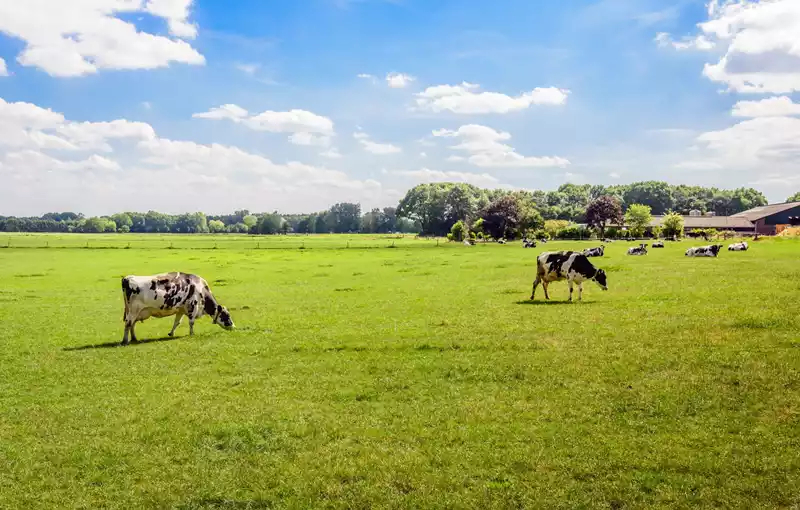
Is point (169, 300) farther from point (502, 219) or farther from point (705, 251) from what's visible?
→ point (502, 219)

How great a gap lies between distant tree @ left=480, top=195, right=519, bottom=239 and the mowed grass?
107132 mm

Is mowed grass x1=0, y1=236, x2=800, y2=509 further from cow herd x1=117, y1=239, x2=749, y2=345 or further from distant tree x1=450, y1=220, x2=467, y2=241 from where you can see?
distant tree x1=450, y1=220, x2=467, y2=241

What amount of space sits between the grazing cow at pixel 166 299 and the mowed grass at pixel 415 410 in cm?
86

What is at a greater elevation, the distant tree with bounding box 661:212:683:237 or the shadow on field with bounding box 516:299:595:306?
the distant tree with bounding box 661:212:683:237

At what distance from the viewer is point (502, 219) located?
13012 centimetres

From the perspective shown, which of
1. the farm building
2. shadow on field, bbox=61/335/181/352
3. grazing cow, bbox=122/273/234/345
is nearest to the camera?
shadow on field, bbox=61/335/181/352

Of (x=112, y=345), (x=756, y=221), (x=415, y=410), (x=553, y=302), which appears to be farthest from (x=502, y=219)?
(x=415, y=410)

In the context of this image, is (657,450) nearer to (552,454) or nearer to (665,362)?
(552,454)

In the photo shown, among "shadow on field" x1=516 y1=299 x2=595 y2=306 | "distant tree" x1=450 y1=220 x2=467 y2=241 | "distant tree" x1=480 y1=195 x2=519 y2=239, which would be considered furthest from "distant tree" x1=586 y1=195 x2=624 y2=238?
"shadow on field" x1=516 y1=299 x2=595 y2=306

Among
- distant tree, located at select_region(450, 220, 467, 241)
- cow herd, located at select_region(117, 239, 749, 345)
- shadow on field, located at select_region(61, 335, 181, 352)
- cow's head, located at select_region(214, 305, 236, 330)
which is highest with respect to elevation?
distant tree, located at select_region(450, 220, 467, 241)

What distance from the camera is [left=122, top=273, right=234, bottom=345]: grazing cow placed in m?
18.8

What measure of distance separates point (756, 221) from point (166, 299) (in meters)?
160

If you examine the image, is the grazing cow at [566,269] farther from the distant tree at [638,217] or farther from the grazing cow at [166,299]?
the distant tree at [638,217]

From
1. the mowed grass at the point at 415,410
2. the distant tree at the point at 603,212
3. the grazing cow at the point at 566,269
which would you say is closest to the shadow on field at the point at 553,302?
the grazing cow at the point at 566,269
